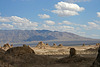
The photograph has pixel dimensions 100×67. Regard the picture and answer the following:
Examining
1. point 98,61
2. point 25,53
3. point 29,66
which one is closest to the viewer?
point 98,61

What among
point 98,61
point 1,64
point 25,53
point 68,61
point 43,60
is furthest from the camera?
point 25,53

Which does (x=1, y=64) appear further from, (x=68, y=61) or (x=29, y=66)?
(x=68, y=61)

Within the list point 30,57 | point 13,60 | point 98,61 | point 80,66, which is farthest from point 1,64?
point 98,61

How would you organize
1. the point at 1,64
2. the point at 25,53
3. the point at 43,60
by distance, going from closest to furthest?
the point at 1,64
the point at 43,60
the point at 25,53

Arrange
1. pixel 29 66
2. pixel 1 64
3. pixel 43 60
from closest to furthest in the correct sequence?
pixel 1 64 → pixel 29 66 → pixel 43 60

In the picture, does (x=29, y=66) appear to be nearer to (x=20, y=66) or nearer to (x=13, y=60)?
(x=20, y=66)

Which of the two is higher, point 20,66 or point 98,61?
point 98,61

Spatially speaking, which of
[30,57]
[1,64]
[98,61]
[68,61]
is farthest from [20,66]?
[98,61]

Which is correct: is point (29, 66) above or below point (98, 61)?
below

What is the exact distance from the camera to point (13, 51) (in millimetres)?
26250

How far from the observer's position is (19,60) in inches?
854

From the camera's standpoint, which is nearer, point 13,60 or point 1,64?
point 1,64

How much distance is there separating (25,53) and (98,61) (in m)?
14.2

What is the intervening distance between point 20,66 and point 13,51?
7.90 metres
